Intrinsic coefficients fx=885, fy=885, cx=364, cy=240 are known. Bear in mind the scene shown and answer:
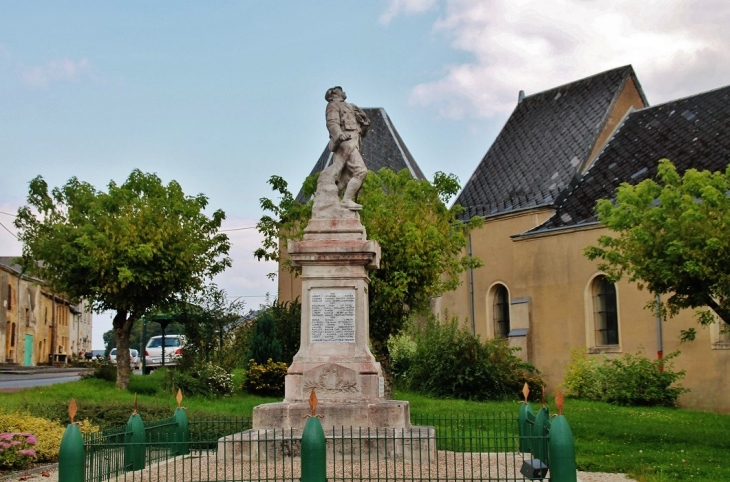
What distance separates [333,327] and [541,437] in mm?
4641

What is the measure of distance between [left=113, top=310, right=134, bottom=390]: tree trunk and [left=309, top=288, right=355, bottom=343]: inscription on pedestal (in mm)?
12419

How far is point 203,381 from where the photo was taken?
23.7 meters

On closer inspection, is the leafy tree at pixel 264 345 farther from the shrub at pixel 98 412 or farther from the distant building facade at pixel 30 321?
the distant building facade at pixel 30 321

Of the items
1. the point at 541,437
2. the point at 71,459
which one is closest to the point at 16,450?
the point at 71,459

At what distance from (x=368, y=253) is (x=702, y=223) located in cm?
560

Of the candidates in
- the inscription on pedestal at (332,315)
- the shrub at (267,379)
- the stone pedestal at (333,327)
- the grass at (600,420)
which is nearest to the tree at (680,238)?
the grass at (600,420)

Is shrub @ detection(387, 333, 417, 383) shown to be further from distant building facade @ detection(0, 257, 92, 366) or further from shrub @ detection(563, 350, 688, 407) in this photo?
distant building facade @ detection(0, 257, 92, 366)

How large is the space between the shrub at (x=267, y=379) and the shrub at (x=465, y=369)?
13.4ft

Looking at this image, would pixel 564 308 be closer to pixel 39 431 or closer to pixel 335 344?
pixel 335 344

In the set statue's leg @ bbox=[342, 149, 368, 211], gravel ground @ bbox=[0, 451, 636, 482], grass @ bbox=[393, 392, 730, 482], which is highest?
statue's leg @ bbox=[342, 149, 368, 211]

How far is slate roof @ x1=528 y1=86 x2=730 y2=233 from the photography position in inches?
1065

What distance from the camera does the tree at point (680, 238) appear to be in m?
14.1

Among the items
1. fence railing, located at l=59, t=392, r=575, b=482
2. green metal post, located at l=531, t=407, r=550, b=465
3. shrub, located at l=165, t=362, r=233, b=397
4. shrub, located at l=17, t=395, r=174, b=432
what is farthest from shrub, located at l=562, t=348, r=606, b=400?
green metal post, located at l=531, t=407, r=550, b=465

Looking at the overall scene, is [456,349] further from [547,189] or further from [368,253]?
[368,253]
